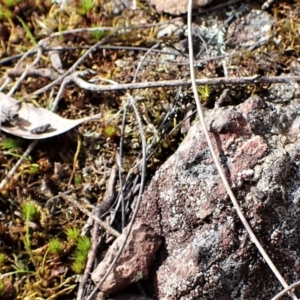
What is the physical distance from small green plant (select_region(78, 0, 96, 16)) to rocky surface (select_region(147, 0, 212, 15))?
0.31 metres

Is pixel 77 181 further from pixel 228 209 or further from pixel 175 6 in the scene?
pixel 175 6

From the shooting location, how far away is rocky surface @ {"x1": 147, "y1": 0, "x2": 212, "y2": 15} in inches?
104

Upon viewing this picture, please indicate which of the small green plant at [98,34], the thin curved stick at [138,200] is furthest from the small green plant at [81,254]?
the small green plant at [98,34]

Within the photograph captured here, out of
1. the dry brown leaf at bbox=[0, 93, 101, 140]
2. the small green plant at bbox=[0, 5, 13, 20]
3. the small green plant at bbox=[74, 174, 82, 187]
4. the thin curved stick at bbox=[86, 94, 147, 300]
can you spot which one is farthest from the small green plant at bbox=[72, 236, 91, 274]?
the small green plant at bbox=[0, 5, 13, 20]

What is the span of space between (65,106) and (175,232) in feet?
2.77

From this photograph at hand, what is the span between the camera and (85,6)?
8.70ft

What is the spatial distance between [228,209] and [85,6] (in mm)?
1270

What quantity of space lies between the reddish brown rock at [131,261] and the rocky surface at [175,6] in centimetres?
110

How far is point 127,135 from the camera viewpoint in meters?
2.39

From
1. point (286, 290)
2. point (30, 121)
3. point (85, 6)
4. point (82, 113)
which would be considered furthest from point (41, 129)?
point (286, 290)

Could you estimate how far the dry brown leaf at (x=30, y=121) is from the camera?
2.44m

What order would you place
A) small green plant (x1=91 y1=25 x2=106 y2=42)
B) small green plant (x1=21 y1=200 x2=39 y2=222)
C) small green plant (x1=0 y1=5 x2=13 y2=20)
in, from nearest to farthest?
small green plant (x1=21 y1=200 x2=39 y2=222) → small green plant (x1=91 y1=25 x2=106 y2=42) → small green plant (x1=0 y1=5 x2=13 y2=20)

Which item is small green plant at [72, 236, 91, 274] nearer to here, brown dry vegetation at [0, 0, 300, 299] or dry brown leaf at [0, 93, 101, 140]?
brown dry vegetation at [0, 0, 300, 299]

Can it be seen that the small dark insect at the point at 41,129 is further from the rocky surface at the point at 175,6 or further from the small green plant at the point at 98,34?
the rocky surface at the point at 175,6
